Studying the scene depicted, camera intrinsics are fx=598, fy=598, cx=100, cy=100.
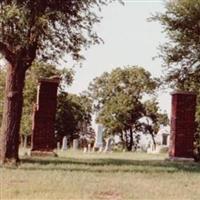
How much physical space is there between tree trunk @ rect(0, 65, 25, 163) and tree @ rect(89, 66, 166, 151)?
54.9 meters

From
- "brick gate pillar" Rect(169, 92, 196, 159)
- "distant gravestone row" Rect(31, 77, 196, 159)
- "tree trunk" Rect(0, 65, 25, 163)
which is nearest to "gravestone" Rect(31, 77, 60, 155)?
"distant gravestone row" Rect(31, 77, 196, 159)

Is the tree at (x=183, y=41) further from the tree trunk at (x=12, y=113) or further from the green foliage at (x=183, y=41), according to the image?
the tree trunk at (x=12, y=113)

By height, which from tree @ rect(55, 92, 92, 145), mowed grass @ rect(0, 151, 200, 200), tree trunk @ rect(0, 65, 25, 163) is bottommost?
mowed grass @ rect(0, 151, 200, 200)

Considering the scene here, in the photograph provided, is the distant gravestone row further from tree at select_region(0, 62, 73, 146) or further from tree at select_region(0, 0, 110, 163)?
tree at select_region(0, 62, 73, 146)

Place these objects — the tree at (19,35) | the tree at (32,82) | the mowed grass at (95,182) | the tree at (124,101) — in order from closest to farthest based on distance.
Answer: the mowed grass at (95,182) < the tree at (19,35) < the tree at (32,82) < the tree at (124,101)


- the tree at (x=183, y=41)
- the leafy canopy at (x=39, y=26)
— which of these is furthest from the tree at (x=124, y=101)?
the leafy canopy at (x=39, y=26)

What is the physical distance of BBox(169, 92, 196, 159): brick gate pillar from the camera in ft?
84.5

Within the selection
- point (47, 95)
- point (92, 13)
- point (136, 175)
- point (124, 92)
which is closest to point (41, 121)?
point (47, 95)

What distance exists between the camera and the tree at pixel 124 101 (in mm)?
77250

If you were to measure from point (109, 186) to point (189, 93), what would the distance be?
12.9 metres

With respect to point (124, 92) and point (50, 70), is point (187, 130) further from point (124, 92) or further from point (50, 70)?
point (124, 92)

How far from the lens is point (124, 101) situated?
77125mm

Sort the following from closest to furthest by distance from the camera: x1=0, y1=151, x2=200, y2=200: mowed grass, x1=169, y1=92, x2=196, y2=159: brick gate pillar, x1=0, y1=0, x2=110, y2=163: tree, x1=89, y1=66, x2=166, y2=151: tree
Result: x1=0, y1=151, x2=200, y2=200: mowed grass < x1=0, y1=0, x2=110, y2=163: tree < x1=169, y1=92, x2=196, y2=159: brick gate pillar < x1=89, y1=66, x2=166, y2=151: tree

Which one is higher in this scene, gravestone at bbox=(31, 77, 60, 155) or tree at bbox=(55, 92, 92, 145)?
tree at bbox=(55, 92, 92, 145)
